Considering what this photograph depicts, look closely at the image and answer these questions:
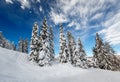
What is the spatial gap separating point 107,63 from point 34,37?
83.5 ft

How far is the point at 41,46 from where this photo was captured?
38375 mm

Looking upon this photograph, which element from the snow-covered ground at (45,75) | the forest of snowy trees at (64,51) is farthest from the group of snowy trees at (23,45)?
the snow-covered ground at (45,75)

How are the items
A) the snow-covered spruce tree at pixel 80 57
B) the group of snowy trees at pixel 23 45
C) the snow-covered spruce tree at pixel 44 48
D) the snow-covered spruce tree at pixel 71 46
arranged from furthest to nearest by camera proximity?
1. the group of snowy trees at pixel 23 45
2. the snow-covered spruce tree at pixel 71 46
3. the snow-covered spruce tree at pixel 80 57
4. the snow-covered spruce tree at pixel 44 48

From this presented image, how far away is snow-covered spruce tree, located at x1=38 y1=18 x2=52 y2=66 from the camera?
35.4 m

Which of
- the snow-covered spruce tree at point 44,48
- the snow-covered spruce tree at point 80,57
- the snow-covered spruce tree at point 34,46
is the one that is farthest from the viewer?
the snow-covered spruce tree at point 80,57

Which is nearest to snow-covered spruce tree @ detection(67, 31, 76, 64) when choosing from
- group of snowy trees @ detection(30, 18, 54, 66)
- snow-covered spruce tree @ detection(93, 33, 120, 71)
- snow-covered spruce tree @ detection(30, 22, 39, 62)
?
snow-covered spruce tree @ detection(93, 33, 120, 71)

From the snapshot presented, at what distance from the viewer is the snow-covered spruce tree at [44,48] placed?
35438 millimetres

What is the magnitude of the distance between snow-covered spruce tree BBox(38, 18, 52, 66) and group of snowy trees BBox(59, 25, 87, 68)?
21.3ft

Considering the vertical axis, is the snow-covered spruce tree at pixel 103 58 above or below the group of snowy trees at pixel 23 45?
below

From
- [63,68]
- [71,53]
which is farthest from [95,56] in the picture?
[63,68]

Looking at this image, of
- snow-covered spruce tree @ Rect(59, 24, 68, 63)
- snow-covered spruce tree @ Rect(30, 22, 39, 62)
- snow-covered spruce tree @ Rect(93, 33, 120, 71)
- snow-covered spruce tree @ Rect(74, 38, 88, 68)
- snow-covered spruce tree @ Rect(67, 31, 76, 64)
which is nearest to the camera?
snow-covered spruce tree @ Rect(30, 22, 39, 62)

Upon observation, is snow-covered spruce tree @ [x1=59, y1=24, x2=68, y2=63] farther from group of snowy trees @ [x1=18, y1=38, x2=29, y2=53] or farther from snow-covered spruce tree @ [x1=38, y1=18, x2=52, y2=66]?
group of snowy trees @ [x1=18, y1=38, x2=29, y2=53]

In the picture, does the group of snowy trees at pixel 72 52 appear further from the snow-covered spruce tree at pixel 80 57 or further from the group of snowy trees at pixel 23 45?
the group of snowy trees at pixel 23 45

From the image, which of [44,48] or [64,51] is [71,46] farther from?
[44,48]
